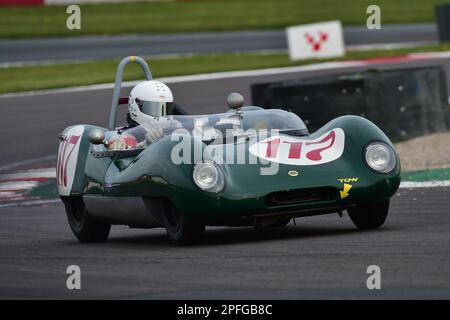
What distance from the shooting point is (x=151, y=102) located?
34.6ft

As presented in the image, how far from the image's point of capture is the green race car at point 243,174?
889 centimetres

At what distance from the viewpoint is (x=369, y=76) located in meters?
15.7

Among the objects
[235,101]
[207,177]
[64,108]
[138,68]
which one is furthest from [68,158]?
[138,68]

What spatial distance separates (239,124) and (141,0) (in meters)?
33.4

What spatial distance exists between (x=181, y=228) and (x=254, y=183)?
2.00 feet

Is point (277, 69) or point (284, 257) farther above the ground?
point (277, 69)

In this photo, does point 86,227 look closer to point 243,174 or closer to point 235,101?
point 235,101

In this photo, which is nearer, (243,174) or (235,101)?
(243,174)

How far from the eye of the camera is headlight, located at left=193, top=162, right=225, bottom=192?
8.86 meters

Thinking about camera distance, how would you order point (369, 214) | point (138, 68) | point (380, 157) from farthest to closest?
point (138, 68)
point (369, 214)
point (380, 157)

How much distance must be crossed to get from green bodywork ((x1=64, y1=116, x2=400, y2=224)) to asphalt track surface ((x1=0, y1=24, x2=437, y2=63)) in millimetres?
21854

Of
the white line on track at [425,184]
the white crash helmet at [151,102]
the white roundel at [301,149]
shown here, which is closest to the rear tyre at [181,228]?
the white roundel at [301,149]
